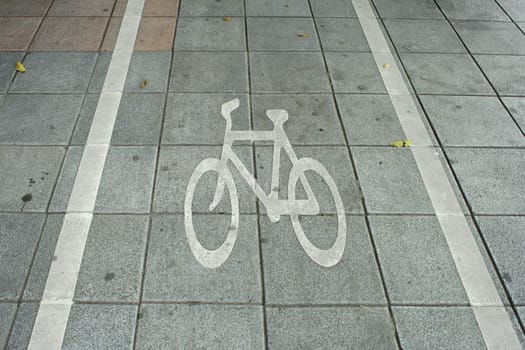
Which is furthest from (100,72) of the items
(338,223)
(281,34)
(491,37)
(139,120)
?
(491,37)

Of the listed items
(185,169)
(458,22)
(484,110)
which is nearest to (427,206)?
(484,110)

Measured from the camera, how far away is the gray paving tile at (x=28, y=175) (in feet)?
13.1

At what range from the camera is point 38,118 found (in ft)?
15.7

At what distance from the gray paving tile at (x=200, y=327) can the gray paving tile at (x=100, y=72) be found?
284 cm

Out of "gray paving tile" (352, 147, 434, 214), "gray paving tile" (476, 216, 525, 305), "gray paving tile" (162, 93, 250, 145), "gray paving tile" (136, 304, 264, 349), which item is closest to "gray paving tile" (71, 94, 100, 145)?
"gray paving tile" (162, 93, 250, 145)

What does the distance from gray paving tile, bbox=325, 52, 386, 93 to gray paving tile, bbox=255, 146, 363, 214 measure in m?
1.09

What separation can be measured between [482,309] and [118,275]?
273cm

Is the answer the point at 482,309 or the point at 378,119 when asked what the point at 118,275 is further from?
the point at 378,119

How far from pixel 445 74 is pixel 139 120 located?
362 centimetres

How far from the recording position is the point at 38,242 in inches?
147

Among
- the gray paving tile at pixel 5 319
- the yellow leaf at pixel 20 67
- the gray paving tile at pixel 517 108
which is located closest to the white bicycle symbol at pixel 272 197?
the gray paving tile at pixel 5 319

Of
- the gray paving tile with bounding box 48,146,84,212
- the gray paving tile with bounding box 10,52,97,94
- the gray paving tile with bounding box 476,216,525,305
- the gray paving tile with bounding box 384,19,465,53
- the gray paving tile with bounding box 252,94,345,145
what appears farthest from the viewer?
the gray paving tile with bounding box 384,19,465,53

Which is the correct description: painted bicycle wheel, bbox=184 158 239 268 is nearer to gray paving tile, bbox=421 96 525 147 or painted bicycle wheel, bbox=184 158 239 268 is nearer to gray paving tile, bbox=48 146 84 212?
gray paving tile, bbox=48 146 84 212

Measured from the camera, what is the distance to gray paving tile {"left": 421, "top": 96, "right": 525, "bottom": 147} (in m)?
4.80
